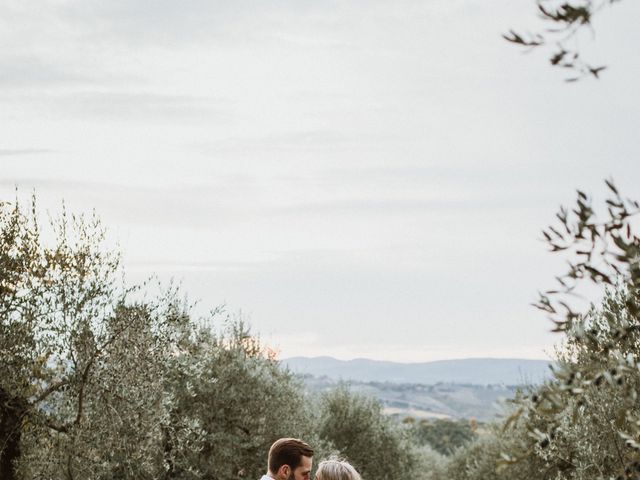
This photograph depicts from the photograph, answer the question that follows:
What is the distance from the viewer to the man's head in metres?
8.71

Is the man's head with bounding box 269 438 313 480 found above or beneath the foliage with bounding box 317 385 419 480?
above

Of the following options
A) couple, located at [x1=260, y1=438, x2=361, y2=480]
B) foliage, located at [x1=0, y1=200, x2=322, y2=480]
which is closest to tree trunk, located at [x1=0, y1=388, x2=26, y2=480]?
foliage, located at [x1=0, y1=200, x2=322, y2=480]

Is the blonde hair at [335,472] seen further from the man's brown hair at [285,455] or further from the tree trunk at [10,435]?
the tree trunk at [10,435]

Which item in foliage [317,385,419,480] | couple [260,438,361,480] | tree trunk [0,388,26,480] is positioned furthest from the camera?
foliage [317,385,419,480]

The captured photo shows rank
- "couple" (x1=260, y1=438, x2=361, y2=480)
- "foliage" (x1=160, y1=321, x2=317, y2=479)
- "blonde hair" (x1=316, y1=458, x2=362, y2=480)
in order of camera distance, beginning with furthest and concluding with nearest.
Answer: "foliage" (x1=160, y1=321, x2=317, y2=479) → "couple" (x1=260, y1=438, x2=361, y2=480) → "blonde hair" (x1=316, y1=458, x2=362, y2=480)

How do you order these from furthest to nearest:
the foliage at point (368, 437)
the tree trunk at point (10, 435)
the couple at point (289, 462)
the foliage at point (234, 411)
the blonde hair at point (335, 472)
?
the foliage at point (368, 437)
the foliage at point (234, 411)
the tree trunk at point (10, 435)
the couple at point (289, 462)
the blonde hair at point (335, 472)

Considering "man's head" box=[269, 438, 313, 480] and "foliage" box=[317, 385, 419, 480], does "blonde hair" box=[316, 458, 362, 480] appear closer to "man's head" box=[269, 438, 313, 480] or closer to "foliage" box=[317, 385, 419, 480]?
"man's head" box=[269, 438, 313, 480]

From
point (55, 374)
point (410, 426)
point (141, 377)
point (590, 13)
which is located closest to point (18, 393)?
point (55, 374)

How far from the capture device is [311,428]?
2948 centimetres

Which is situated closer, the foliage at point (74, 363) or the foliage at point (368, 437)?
the foliage at point (74, 363)

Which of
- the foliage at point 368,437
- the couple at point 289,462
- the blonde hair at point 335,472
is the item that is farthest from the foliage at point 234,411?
the blonde hair at point 335,472

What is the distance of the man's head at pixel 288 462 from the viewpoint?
8.71 meters

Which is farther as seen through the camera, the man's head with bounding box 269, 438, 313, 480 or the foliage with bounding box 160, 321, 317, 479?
the foliage with bounding box 160, 321, 317, 479

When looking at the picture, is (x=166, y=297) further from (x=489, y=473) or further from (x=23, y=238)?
(x=489, y=473)
